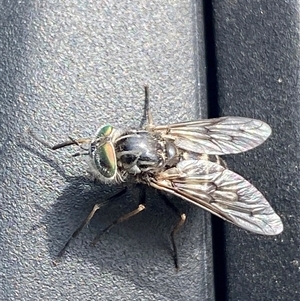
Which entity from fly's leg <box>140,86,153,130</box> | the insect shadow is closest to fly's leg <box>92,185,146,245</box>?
the insect shadow

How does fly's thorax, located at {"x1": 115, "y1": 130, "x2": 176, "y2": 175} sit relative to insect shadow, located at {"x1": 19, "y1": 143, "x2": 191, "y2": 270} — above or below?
above

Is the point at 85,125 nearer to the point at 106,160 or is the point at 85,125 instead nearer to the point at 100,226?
the point at 106,160

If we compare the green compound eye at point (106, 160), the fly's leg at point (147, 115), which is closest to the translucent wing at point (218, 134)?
the fly's leg at point (147, 115)

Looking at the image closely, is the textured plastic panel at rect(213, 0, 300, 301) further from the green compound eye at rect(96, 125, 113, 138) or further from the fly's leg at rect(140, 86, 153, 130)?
the green compound eye at rect(96, 125, 113, 138)

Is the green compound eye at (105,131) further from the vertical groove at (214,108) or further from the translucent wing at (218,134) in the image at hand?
the vertical groove at (214,108)

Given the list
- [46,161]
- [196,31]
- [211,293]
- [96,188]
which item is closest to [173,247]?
[211,293]

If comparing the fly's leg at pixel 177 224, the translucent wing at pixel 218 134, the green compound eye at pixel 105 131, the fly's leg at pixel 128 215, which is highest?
the green compound eye at pixel 105 131

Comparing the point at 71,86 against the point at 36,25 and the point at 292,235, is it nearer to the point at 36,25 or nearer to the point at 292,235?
the point at 36,25

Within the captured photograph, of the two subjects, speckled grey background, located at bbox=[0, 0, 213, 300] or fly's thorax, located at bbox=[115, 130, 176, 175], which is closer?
speckled grey background, located at bbox=[0, 0, 213, 300]
